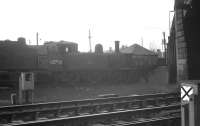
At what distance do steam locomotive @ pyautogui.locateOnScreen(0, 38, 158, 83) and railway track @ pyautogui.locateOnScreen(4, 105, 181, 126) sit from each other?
14.1 meters

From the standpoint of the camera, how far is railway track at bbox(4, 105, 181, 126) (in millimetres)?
7020

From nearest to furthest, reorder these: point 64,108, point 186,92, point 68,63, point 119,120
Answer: point 186,92 < point 119,120 < point 64,108 < point 68,63

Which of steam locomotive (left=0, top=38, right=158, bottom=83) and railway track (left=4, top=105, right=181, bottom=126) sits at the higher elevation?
steam locomotive (left=0, top=38, right=158, bottom=83)

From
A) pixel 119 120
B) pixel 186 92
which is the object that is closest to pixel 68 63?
pixel 119 120

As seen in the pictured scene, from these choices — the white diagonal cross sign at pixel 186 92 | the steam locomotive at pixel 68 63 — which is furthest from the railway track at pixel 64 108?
the steam locomotive at pixel 68 63

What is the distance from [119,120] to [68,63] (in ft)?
53.4

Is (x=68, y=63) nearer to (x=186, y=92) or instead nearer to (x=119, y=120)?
(x=119, y=120)

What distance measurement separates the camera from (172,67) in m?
27.3

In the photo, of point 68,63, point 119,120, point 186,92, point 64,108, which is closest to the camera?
point 186,92

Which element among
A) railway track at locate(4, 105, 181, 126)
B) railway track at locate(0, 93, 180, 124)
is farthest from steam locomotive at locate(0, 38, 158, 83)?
railway track at locate(4, 105, 181, 126)

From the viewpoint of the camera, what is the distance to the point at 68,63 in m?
24.1

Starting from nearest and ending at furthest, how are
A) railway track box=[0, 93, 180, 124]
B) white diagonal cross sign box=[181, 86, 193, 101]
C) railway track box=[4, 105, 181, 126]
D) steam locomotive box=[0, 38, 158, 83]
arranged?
white diagonal cross sign box=[181, 86, 193, 101] < railway track box=[4, 105, 181, 126] < railway track box=[0, 93, 180, 124] < steam locomotive box=[0, 38, 158, 83]

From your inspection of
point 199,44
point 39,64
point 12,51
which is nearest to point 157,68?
point 39,64

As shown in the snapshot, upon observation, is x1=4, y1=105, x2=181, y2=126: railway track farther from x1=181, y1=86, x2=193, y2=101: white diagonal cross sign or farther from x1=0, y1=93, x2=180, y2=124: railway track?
x1=181, y1=86, x2=193, y2=101: white diagonal cross sign
